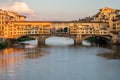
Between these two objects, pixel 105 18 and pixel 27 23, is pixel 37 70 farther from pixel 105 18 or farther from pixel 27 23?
pixel 105 18

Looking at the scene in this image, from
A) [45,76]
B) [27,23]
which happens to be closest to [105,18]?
[27,23]

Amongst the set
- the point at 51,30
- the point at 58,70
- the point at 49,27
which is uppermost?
the point at 49,27

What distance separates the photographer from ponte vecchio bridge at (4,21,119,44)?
1799 inches

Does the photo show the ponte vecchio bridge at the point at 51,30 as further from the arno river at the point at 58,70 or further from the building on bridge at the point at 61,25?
the arno river at the point at 58,70

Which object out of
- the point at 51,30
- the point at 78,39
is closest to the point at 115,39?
the point at 78,39

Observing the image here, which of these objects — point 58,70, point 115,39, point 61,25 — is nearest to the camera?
point 58,70

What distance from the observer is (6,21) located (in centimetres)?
4731

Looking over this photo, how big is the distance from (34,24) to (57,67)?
26.8 meters

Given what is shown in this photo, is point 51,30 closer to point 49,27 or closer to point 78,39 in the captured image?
point 49,27

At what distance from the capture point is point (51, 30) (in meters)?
47.4

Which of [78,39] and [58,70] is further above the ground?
[78,39]

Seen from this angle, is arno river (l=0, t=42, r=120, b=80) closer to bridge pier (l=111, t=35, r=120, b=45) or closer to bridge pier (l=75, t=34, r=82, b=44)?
bridge pier (l=111, t=35, r=120, b=45)

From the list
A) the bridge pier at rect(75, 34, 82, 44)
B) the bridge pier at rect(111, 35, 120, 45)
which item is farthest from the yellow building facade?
the bridge pier at rect(111, 35, 120, 45)

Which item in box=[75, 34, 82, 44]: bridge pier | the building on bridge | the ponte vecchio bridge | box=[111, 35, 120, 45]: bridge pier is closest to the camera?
box=[111, 35, 120, 45]: bridge pier
